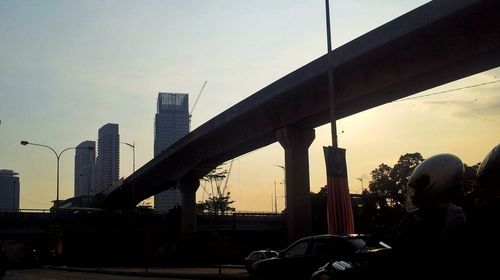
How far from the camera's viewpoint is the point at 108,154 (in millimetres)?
138375

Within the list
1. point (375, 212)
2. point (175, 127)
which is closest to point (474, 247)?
point (375, 212)

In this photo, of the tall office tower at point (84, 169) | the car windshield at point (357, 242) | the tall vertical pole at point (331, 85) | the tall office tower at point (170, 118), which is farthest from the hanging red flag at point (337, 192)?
the tall office tower at point (84, 169)

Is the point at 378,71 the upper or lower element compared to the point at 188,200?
upper

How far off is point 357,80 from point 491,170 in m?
26.4

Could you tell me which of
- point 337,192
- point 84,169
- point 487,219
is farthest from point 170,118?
point 487,219

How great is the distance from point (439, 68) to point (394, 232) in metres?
22.0

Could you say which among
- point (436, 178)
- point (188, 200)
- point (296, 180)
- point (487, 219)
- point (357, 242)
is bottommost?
point (357, 242)

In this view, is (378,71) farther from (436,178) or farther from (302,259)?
(436,178)

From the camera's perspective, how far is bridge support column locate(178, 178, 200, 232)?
56.9 m

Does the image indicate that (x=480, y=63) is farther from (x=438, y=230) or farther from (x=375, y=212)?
(x=375, y=212)

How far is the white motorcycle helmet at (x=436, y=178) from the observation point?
3180 millimetres

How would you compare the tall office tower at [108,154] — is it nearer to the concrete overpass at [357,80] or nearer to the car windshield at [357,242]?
the concrete overpass at [357,80]

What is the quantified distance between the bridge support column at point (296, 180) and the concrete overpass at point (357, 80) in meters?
0.06

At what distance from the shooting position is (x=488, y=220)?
268 cm
